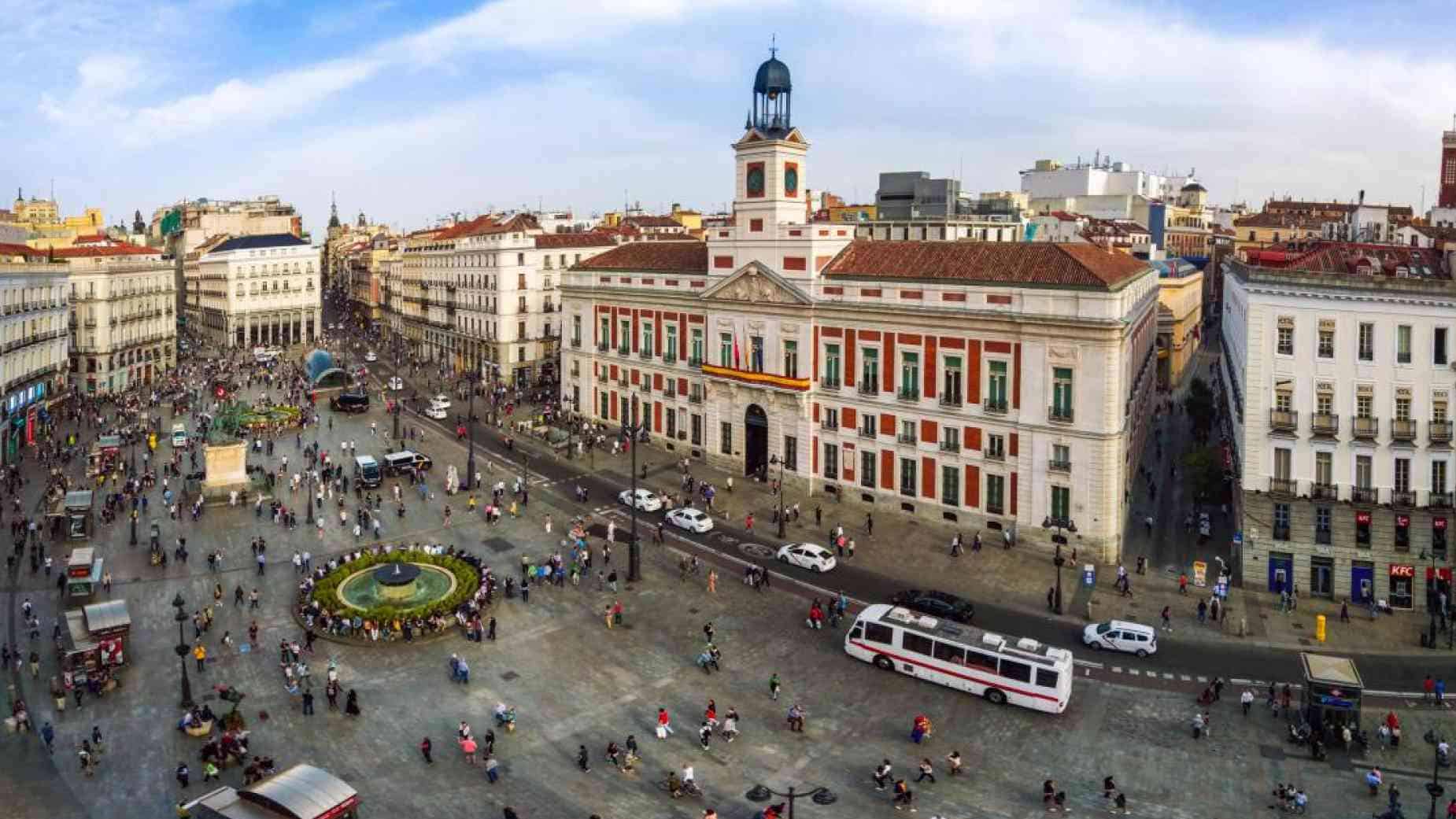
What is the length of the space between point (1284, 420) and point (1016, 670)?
742 inches

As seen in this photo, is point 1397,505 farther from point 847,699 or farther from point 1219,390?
point 1219,390

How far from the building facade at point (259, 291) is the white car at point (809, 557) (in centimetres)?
10879

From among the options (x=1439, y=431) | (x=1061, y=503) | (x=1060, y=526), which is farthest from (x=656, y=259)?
(x=1439, y=431)

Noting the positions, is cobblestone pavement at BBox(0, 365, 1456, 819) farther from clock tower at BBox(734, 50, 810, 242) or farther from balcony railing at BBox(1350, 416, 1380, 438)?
clock tower at BBox(734, 50, 810, 242)

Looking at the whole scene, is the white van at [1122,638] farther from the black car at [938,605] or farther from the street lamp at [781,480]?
the street lamp at [781,480]

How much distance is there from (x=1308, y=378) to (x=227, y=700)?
42.8 metres

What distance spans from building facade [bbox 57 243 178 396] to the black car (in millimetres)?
76979

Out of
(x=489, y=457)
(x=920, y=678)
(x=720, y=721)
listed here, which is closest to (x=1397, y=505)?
(x=920, y=678)

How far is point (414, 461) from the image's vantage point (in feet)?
219

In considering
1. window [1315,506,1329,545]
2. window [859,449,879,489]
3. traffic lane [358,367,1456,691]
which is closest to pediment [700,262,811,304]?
window [859,449,879,489]

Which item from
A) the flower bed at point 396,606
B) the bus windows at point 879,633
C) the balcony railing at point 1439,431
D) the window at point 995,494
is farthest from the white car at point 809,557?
the balcony railing at point 1439,431

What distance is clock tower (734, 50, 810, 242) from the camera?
63531 mm

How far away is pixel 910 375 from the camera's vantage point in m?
56.9

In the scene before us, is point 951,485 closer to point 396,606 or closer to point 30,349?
point 396,606
